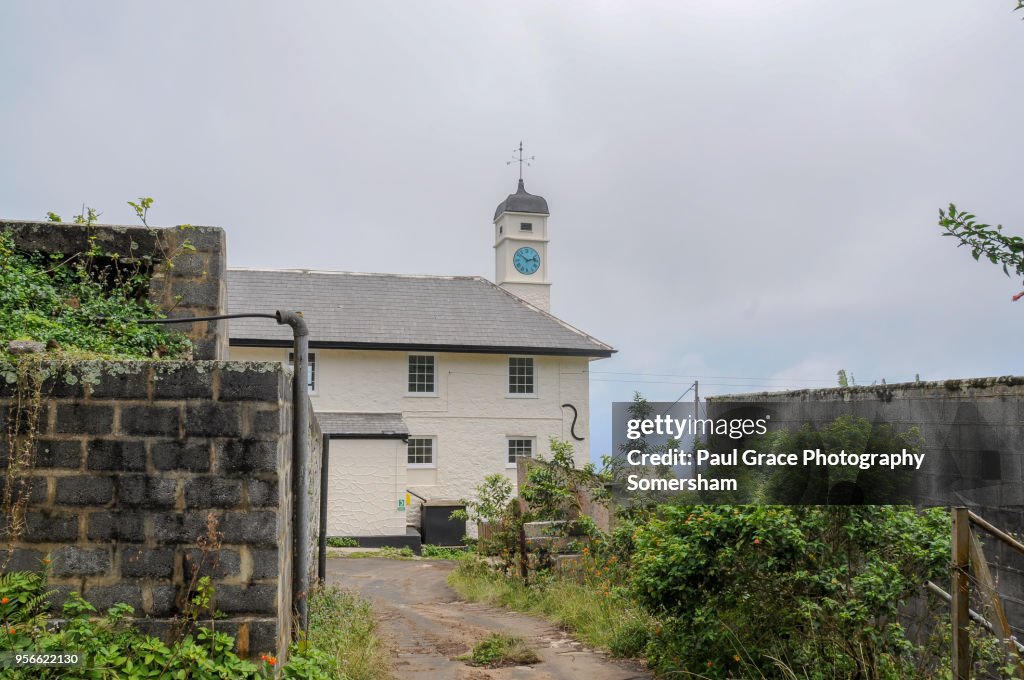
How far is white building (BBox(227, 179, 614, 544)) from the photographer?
2462cm

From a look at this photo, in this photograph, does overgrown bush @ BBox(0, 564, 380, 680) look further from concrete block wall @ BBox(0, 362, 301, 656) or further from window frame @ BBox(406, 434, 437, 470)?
window frame @ BBox(406, 434, 437, 470)

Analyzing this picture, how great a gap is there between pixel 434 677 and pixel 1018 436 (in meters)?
5.20

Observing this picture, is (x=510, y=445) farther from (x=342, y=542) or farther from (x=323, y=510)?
(x=323, y=510)

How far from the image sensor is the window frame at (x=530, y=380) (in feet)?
91.8

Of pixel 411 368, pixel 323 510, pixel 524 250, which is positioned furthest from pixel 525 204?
pixel 323 510

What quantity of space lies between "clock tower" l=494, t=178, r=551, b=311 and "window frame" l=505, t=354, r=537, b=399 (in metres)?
4.67

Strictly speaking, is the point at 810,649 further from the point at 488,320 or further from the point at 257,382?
the point at 488,320

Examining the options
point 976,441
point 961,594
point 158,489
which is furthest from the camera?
point 976,441

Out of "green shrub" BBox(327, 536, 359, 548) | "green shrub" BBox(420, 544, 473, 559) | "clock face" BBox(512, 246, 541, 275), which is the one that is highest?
"clock face" BBox(512, 246, 541, 275)

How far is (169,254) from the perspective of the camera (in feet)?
29.9

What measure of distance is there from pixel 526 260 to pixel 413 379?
7.97 m

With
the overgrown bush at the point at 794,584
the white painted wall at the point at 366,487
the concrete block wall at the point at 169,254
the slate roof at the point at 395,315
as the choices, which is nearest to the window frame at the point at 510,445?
the slate roof at the point at 395,315

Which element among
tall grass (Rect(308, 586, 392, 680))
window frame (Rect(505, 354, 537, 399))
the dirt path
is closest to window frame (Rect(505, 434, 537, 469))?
window frame (Rect(505, 354, 537, 399))

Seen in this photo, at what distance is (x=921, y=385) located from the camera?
8180 mm
